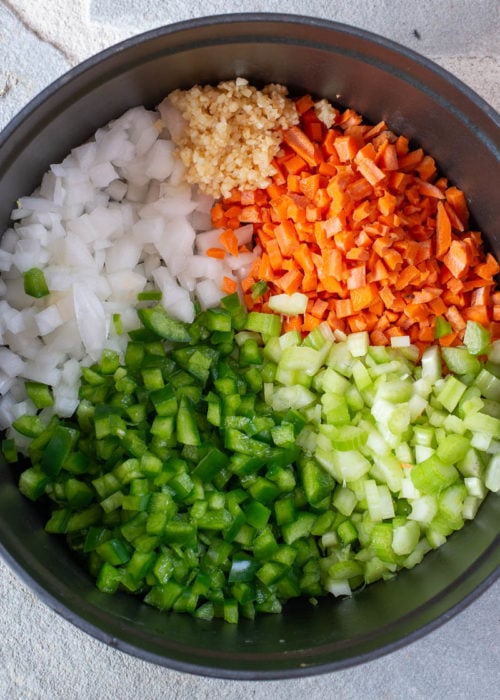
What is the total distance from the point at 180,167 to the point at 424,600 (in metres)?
1.07

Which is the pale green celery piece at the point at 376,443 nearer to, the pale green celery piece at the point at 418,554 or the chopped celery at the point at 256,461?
the chopped celery at the point at 256,461

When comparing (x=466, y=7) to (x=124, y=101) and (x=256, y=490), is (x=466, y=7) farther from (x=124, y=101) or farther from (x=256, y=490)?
(x=256, y=490)

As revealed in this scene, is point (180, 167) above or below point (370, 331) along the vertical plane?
above

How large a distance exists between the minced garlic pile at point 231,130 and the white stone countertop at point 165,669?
306mm

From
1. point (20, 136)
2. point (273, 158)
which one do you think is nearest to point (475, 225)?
point (273, 158)

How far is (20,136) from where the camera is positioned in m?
1.46

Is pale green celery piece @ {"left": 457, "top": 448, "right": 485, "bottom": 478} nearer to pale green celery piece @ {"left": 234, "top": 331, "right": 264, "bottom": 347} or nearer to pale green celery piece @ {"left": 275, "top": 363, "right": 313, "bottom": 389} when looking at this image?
pale green celery piece @ {"left": 275, "top": 363, "right": 313, "bottom": 389}

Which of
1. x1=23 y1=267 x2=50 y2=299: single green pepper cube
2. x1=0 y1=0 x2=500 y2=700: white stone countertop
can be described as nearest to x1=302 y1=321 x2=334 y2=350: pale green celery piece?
x1=23 y1=267 x2=50 y2=299: single green pepper cube

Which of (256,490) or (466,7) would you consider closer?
(256,490)

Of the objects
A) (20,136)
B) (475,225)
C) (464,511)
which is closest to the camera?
(20,136)

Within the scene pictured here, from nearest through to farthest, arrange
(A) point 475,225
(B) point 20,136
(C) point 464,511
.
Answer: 1. (B) point 20,136
2. (C) point 464,511
3. (A) point 475,225

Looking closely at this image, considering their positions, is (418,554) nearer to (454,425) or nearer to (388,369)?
(454,425)

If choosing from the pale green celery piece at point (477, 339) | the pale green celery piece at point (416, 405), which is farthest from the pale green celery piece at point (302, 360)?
the pale green celery piece at point (477, 339)

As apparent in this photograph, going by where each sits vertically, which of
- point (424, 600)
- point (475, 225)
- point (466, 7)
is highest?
point (466, 7)
